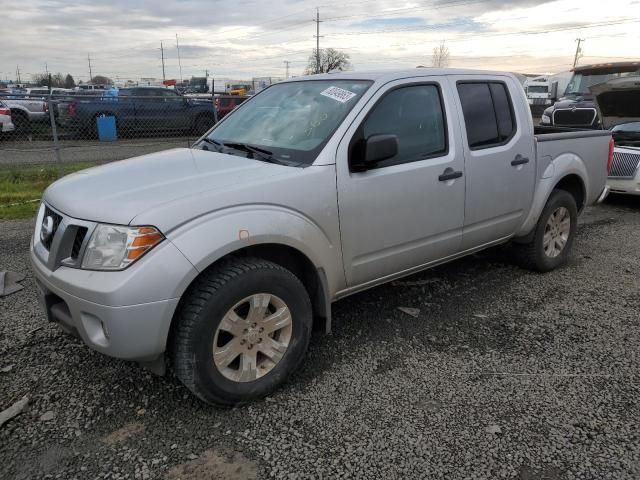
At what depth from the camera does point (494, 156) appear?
161 inches

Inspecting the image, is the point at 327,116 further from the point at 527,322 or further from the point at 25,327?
the point at 25,327

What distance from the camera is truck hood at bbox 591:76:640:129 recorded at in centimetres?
746

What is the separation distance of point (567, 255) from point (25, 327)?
16.1 feet

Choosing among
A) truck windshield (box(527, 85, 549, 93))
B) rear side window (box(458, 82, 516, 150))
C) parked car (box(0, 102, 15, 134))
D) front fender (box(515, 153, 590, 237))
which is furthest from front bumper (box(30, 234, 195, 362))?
truck windshield (box(527, 85, 549, 93))

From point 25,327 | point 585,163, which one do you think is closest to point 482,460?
point 25,327

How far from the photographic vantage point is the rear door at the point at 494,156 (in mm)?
3957

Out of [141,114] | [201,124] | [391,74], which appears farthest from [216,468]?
[201,124]

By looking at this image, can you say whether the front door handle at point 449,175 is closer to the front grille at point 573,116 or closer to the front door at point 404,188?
the front door at point 404,188

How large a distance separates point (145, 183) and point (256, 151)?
0.79 m

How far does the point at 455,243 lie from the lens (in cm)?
398

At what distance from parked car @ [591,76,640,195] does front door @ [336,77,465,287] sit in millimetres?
5123

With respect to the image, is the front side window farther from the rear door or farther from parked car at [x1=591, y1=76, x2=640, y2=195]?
parked car at [x1=591, y1=76, x2=640, y2=195]

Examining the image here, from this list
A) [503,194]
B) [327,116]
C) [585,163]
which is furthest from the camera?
[585,163]

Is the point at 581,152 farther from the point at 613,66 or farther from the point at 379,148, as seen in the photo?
the point at 613,66
